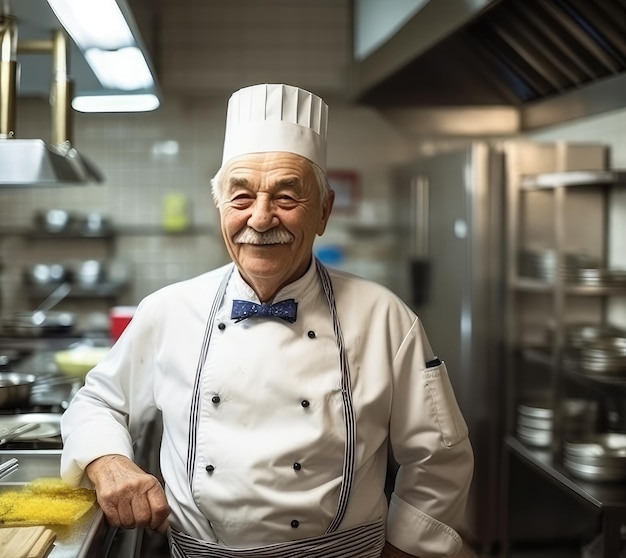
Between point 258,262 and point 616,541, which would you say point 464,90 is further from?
point 258,262

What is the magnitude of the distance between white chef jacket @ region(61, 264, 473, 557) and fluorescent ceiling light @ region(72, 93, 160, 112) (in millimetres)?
1911

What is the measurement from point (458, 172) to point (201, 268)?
1.97 m

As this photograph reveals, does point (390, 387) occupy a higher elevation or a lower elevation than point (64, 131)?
lower

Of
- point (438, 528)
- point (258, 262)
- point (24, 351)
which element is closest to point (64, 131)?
point (24, 351)

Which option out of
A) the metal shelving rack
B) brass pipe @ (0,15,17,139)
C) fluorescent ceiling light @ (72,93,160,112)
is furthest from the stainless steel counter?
fluorescent ceiling light @ (72,93,160,112)

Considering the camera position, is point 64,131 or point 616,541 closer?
point 616,541

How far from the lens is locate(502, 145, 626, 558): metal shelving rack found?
10.3 ft

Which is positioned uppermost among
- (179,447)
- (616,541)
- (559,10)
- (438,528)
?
(559,10)

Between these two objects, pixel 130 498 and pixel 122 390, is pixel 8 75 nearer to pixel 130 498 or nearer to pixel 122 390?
pixel 122 390

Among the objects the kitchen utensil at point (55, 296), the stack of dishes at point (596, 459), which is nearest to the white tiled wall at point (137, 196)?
the kitchen utensil at point (55, 296)

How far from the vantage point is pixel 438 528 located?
5.90 ft

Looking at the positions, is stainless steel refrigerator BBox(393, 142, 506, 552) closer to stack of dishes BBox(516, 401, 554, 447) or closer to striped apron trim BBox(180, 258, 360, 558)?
stack of dishes BBox(516, 401, 554, 447)

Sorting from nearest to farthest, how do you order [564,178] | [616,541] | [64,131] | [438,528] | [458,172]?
[438,528] < [616,541] < [64,131] < [564,178] < [458,172]

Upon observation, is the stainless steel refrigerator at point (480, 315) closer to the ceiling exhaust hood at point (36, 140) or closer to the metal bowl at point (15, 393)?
the ceiling exhaust hood at point (36, 140)
